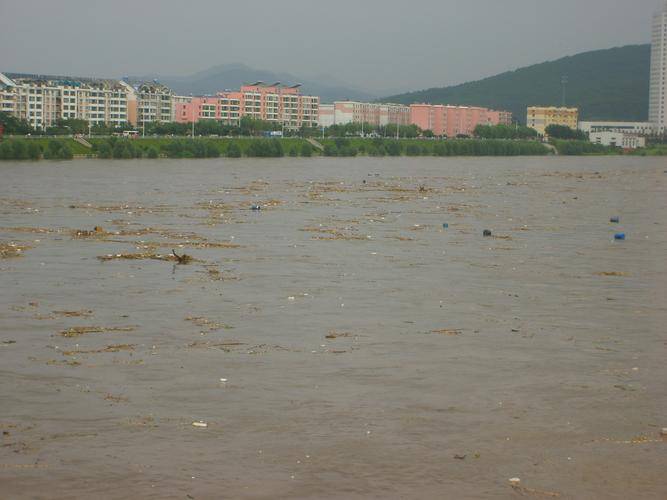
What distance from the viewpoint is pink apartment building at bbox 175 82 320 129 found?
14925 centimetres

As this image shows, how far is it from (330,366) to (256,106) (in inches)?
5838

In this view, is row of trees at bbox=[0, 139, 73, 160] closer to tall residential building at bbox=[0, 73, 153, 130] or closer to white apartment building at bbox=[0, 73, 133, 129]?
tall residential building at bbox=[0, 73, 153, 130]

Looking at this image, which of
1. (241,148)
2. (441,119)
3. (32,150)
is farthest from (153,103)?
(441,119)

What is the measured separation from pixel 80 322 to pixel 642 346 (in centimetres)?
666

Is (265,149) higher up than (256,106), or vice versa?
(256,106)

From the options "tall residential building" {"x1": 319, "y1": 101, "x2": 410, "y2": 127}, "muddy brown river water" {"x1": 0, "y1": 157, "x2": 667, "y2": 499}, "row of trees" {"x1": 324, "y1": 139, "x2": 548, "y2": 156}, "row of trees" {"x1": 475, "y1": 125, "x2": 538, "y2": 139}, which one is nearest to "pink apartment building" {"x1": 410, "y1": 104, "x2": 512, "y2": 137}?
"tall residential building" {"x1": 319, "y1": 101, "x2": 410, "y2": 127}

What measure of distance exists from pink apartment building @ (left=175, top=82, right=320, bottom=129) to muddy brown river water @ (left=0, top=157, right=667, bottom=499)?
12729 centimetres

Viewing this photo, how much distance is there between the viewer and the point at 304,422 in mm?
8945

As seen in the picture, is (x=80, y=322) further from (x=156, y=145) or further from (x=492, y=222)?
(x=156, y=145)

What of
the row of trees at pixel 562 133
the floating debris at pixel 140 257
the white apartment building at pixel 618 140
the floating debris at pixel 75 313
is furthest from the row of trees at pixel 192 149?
the white apartment building at pixel 618 140

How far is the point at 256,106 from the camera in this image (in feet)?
515

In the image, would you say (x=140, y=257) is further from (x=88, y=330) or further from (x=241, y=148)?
(x=241, y=148)

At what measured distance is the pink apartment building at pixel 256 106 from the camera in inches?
5876

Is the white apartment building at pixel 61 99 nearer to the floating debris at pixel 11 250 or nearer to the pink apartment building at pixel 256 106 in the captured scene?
the pink apartment building at pixel 256 106
